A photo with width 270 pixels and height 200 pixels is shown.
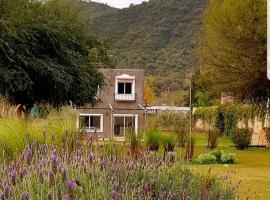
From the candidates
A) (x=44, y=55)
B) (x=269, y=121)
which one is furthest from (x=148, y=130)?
(x=269, y=121)

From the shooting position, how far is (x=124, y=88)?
159 ft

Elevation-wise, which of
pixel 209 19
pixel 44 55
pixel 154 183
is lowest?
pixel 154 183

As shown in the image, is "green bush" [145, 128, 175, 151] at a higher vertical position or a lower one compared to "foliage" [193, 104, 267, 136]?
lower

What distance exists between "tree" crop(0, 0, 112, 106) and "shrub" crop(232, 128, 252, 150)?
853 centimetres

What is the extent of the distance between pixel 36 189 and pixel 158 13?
286 feet

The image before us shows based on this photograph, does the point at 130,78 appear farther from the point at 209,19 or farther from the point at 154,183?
the point at 154,183

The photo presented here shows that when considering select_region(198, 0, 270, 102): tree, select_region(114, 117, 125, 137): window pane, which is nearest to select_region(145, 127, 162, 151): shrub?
select_region(198, 0, 270, 102): tree

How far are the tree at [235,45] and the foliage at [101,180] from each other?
21.3 meters

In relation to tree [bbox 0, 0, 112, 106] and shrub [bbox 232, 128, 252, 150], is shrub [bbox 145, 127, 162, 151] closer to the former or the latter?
tree [bbox 0, 0, 112, 106]

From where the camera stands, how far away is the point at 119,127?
161 ft

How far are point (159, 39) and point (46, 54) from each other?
201 ft

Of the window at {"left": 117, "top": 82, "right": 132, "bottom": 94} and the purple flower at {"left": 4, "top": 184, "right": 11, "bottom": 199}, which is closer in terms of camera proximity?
the purple flower at {"left": 4, "top": 184, "right": 11, "bottom": 199}

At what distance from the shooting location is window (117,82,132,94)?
48.4 m

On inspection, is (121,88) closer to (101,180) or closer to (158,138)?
(158,138)
